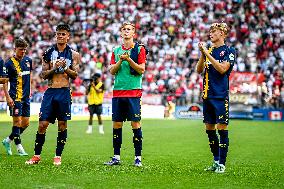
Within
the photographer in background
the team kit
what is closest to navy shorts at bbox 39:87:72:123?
the team kit

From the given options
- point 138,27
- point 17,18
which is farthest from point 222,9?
point 17,18

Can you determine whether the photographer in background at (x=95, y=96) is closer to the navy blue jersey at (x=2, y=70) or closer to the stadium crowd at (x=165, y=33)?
the navy blue jersey at (x=2, y=70)

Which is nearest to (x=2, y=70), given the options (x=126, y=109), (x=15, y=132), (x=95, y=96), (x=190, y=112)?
(x=15, y=132)

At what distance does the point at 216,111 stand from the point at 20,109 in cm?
498

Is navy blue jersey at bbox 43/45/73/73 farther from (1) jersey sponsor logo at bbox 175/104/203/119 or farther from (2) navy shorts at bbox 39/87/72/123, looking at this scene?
(1) jersey sponsor logo at bbox 175/104/203/119

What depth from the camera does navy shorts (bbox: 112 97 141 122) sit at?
36.7 feet

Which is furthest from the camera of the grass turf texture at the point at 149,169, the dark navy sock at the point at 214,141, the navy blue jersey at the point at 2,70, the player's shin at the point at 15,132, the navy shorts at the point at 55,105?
the player's shin at the point at 15,132

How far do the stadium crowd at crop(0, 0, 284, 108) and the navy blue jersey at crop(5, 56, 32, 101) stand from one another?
23.2 m

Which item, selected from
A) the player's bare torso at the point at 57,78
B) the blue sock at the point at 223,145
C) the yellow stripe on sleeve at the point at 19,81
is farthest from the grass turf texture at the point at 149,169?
the player's bare torso at the point at 57,78

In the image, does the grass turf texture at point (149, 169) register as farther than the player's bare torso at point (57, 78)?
A: No

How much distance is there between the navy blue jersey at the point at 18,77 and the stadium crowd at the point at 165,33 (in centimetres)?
2316

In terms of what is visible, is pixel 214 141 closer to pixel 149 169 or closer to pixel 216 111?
pixel 216 111

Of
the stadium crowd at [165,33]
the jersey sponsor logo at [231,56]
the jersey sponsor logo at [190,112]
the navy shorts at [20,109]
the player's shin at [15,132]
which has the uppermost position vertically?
the stadium crowd at [165,33]

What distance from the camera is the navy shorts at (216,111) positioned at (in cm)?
1056
